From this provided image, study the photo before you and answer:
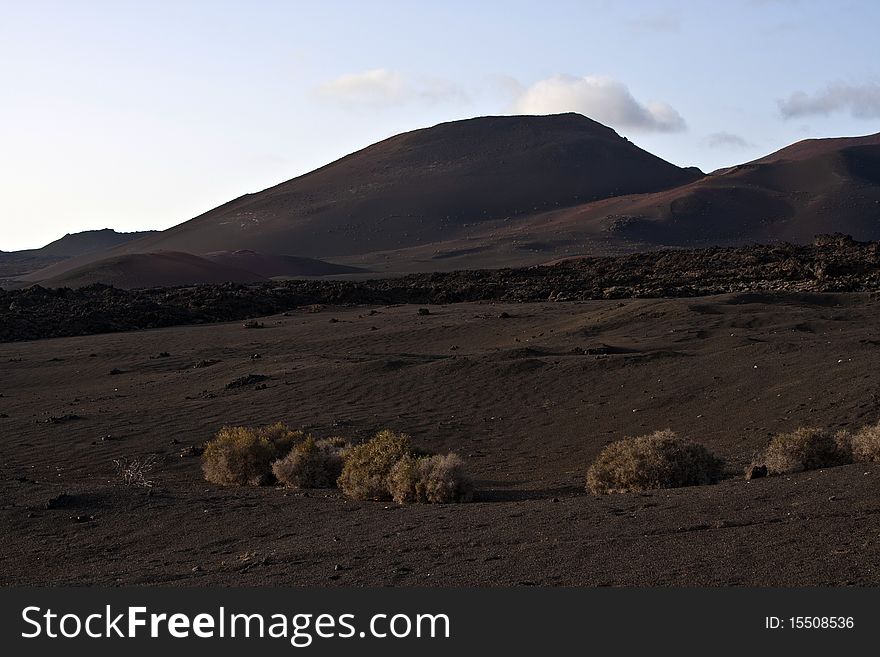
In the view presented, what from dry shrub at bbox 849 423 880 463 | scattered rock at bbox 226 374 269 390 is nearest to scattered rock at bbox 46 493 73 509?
dry shrub at bbox 849 423 880 463

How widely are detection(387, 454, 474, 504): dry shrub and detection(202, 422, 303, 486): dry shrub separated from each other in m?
2.53

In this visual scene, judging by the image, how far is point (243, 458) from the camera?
13.1 meters

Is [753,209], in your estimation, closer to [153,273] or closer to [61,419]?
[153,273]

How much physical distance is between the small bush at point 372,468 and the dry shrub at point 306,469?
538mm

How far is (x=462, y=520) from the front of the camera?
940cm

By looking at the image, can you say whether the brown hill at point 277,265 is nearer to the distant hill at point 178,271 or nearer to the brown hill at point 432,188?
the distant hill at point 178,271

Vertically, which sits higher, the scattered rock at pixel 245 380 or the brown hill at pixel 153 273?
the brown hill at pixel 153 273

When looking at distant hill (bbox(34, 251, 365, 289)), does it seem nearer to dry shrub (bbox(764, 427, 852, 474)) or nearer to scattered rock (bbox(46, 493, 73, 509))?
scattered rock (bbox(46, 493, 73, 509))

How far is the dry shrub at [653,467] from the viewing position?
10.8m

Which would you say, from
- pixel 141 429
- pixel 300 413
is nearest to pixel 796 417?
pixel 300 413

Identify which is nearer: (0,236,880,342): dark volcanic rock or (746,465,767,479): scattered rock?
(746,465,767,479): scattered rock

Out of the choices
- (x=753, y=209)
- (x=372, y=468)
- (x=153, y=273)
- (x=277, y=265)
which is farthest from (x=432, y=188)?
(x=372, y=468)

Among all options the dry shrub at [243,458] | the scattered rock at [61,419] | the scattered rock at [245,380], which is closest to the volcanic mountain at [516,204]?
the scattered rock at [245,380]

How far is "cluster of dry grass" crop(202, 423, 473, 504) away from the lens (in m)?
11.0
